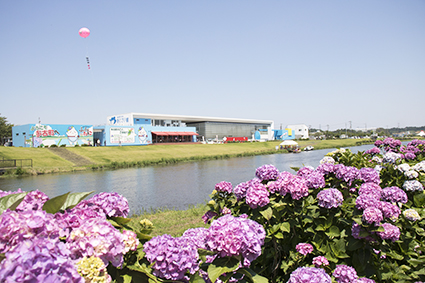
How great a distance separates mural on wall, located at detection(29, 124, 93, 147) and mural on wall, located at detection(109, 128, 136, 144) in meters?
3.45

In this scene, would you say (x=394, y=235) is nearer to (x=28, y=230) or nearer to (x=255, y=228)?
(x=255, y=228)

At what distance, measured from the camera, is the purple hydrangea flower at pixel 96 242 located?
Result: 137 cm

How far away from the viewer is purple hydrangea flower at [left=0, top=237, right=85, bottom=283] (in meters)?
1.00

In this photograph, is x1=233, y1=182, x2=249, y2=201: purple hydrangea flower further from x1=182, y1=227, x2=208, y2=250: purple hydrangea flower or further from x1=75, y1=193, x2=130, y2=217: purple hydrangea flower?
x1=75, y1=193, x2=130, y2=217: purple hydrangea flower

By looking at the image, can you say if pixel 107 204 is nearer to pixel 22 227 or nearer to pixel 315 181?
pixel 22 227

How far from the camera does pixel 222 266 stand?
1775mm

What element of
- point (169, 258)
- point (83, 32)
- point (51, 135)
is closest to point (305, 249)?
point (169, 258)

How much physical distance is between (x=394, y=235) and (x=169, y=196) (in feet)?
42.0

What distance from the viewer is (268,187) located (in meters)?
3.22

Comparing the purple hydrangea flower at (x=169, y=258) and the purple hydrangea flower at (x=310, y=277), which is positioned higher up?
the purple hydrangea flower at (x=169, y=258)

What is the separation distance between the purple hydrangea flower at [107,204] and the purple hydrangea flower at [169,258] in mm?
336

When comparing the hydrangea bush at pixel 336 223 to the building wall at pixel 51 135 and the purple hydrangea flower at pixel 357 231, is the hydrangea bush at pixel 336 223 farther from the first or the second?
the building wall at pixel 51 135

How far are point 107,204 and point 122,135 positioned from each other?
47754 mm

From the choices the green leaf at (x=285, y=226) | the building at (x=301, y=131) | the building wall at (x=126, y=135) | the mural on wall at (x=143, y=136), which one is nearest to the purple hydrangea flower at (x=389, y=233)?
the green leaf at (x=285, y=226)
